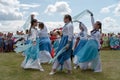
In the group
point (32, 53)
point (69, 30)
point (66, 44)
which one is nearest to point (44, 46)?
point (32, 53)

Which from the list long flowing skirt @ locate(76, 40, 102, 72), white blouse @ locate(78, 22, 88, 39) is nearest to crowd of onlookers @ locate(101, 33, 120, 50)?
white blouse @ locate(78, 22, 88, 39)

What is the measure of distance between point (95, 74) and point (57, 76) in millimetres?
1653

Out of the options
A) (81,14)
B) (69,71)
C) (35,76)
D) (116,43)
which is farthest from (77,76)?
(116,43)

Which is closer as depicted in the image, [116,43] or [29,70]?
[29,70]

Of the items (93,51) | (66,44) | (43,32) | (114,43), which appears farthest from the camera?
(114,43)

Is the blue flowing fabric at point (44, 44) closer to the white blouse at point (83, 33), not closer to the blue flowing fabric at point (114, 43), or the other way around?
the white blouse at point (83, 33)

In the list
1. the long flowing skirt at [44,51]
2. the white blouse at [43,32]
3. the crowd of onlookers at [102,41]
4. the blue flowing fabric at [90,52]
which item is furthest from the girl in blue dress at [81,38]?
the crowd of onlookers at [102,41]

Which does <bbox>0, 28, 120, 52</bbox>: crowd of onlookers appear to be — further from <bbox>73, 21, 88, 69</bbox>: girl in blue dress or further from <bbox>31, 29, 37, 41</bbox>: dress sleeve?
<bbox>31, 29, 37, 41</bbox>: dress sleeve

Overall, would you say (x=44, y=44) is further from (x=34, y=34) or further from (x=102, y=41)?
(x=102, y=41)

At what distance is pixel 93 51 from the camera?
40.9ft

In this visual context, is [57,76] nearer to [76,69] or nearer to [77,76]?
[77,76]

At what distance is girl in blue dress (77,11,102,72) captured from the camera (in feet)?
40.5

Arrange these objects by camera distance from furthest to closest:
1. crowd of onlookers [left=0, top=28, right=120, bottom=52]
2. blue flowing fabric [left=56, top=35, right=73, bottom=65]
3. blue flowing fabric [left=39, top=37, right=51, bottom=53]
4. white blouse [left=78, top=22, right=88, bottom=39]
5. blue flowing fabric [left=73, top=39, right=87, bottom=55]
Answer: crowd of onlookers [left=0, top=28, right=120, bottom=52]
blue flowing fabric [left=39, top=37, right=51, bottom=53]
blue flowing fabric [left=73, top=39, right=87, bottom=55]
white blouse [left=78, top=22, right=88, bottom=39]
blue flowing fabric [left=56, top=35, right=73, bottom=65]

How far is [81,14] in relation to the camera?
12750 millimetres
